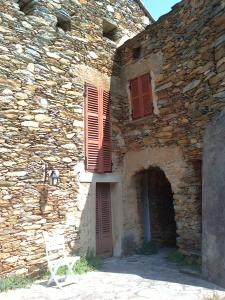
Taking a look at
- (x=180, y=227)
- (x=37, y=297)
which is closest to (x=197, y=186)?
(x=180, y=227)

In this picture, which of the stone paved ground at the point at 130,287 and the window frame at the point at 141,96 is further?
the window frame at the point at 141,96

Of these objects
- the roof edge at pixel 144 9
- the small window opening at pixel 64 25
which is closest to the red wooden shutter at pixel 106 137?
the small window opening at pixel 64 25

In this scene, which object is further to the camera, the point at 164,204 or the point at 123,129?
the point at 164,204

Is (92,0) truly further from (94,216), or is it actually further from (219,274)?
(219,274)

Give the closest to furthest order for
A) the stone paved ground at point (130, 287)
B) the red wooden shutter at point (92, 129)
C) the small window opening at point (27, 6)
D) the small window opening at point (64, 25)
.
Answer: the stone paved ground at point (130, 287) → the small window opening at point (27, 6) → the red wooden shutter at point (92, 129) → the small window opening at point (64, 25)

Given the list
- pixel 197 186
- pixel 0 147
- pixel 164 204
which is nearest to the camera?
pixel 0 147

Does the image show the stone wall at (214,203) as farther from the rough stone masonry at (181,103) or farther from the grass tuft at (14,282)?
the grass tuft at (14,282)

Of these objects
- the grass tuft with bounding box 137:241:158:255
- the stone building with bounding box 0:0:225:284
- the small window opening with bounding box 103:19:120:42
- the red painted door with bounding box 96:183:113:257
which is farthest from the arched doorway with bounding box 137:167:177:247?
the small window opening with bounding box 103:19:120:42

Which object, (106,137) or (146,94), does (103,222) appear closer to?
(106,137)

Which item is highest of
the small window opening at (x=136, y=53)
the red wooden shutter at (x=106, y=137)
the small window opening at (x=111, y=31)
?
the small window opening at (x=111, y=31)

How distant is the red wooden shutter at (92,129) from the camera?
7.01 metres

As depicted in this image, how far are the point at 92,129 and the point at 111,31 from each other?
3127mm

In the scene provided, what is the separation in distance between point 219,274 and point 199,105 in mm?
3195

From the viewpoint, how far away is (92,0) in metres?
7.93
